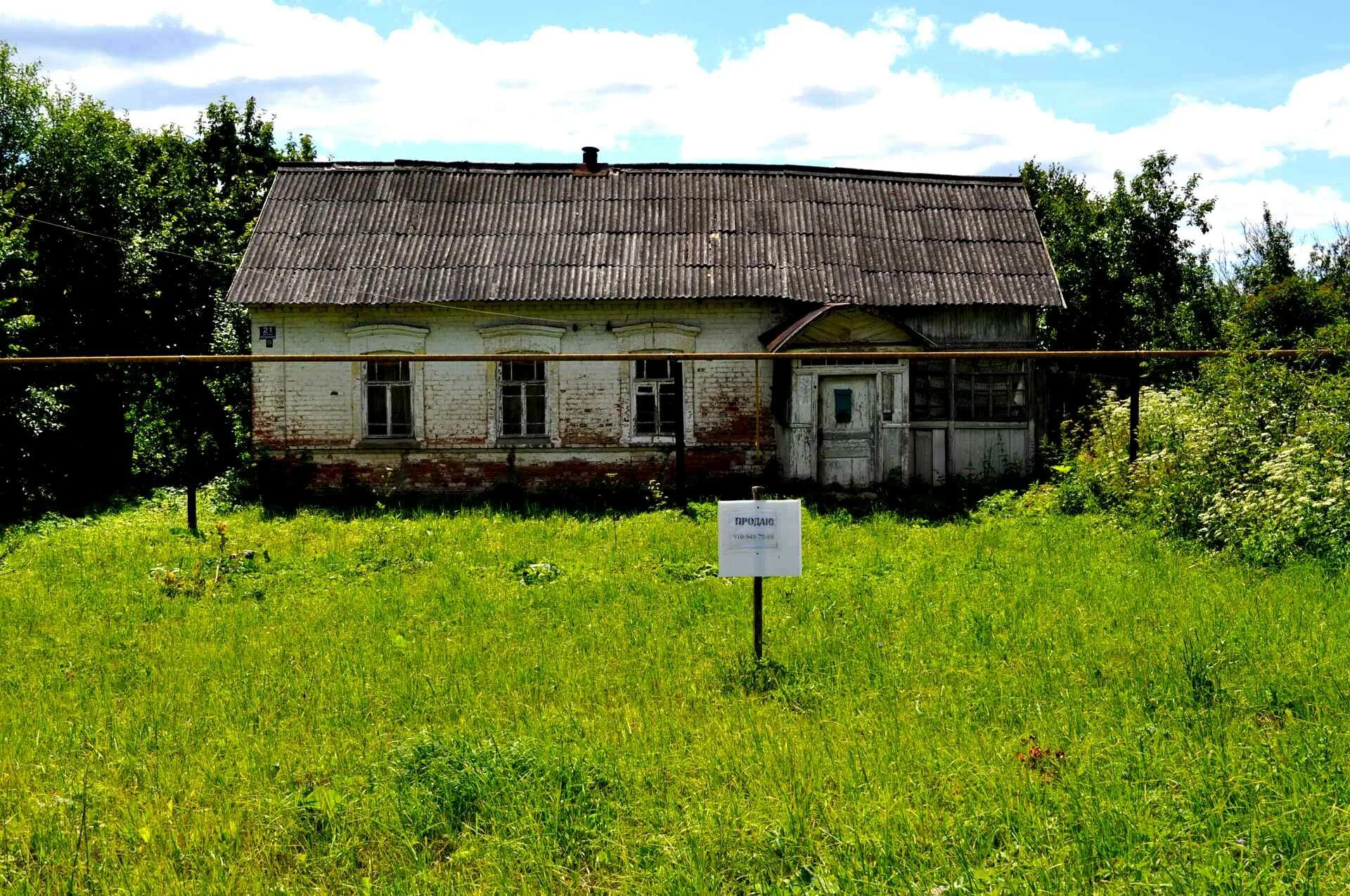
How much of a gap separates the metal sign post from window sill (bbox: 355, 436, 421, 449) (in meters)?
9.22

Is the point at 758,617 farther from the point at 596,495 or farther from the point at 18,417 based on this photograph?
the point at 18,417

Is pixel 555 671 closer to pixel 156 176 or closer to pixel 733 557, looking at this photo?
pixel 733 557

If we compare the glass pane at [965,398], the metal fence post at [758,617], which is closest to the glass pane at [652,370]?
the glass pane at [965,398]

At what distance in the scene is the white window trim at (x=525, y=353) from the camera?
15.0m

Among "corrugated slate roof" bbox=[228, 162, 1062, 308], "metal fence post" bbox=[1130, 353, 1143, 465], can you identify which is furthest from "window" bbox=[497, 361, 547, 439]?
"metal fence post" bbox=[1130, 353, 1143, 465]

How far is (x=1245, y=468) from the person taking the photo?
33.0 ft

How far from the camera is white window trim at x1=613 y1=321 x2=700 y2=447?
15.0 m

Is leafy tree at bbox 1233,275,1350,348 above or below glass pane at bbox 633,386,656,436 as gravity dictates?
above

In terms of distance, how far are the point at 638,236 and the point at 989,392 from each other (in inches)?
213

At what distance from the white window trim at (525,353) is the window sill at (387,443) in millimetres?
1020

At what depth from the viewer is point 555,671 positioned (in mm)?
6832

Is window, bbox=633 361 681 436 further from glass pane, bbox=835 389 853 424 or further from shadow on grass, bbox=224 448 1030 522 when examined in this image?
glass pane, bbox=835 389 853 424

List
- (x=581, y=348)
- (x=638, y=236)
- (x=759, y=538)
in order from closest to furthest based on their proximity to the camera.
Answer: (x=759, y=538)
(x=581, y=348)
(x=638, y=236)

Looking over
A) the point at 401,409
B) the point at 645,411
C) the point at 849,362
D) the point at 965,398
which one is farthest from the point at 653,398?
the point at 965,398
